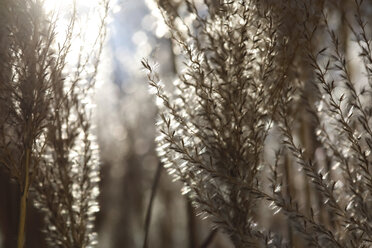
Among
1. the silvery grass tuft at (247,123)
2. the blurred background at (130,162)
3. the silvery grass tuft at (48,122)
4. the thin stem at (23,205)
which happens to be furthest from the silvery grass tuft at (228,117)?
the blurred background at (130,162)

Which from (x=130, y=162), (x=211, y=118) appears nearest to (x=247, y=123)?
(x=211, y=118)

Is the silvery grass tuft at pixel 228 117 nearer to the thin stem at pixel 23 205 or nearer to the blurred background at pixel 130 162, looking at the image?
the thin stem at pixel 23 205

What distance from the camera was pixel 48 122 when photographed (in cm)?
390

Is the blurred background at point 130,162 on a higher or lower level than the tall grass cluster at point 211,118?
higher

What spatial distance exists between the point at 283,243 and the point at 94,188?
5.70 ft

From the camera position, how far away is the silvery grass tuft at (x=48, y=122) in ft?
11.6

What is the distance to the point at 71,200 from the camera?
4.18 meters

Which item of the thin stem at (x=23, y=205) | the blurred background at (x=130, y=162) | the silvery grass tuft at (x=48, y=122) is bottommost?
the thin stem at (x=23, y=205)

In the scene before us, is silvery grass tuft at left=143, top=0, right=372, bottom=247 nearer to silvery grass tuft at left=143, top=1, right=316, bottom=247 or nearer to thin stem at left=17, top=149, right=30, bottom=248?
silvery grass tuft at left=143, top=1, right=316, bottom=247

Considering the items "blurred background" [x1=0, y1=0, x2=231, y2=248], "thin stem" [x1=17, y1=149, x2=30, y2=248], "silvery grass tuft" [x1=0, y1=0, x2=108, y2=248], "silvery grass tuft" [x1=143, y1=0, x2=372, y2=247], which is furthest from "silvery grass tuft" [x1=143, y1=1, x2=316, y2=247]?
"blurred background" [x1=0, y1=0, x2=231, y2=248]

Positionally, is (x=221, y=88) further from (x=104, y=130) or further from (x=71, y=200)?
(x=104, y=130)

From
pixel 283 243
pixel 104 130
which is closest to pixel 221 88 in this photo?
pixel 283 243

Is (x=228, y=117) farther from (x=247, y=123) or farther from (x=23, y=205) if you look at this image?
(x=23, y=205)

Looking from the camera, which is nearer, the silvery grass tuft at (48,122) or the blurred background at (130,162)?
the silvery grass tuft at (48,122)
